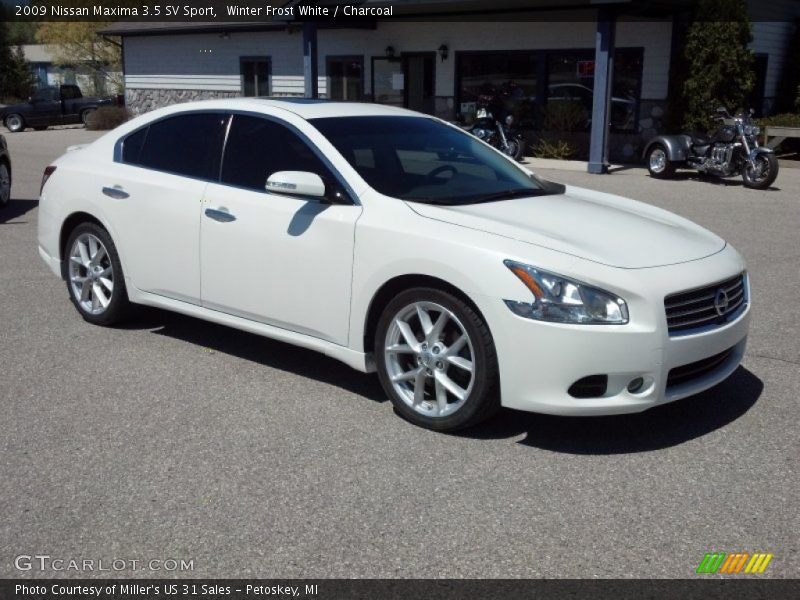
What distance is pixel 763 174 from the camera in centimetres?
1529

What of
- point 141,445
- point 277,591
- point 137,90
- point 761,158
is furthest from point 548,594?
point 137,90

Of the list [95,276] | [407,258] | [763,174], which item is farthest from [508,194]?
[763,174]

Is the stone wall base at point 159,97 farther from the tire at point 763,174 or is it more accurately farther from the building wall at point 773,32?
the tire at point 763,174

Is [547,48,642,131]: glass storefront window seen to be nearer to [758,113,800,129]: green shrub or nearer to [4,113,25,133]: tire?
[758,113,800,129]: green shrub

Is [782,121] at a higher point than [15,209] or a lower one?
higher

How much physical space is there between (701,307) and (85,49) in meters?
48.7

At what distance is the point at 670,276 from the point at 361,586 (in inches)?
83.8

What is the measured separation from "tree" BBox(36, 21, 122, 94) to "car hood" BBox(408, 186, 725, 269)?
4511cm

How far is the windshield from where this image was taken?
5090mm

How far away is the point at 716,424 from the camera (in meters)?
4.70

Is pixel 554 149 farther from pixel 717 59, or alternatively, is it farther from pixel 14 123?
pixel 14 123

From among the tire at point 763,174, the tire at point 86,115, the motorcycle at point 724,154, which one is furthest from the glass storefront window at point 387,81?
the tire at point 763,174

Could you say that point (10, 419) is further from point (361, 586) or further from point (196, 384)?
point (361, 586)

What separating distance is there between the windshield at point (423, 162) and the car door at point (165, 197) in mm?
871
